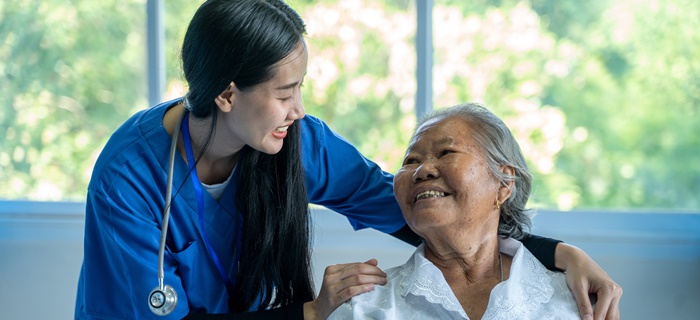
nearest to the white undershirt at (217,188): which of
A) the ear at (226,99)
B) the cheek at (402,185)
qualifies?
the ear at (226,99)

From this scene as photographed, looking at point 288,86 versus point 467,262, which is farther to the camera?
point 467,262

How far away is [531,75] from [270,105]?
1375 mm

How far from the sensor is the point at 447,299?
A: 61.9 inches

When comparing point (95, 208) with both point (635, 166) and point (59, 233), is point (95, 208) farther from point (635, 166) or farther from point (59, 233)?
point (635, 166)

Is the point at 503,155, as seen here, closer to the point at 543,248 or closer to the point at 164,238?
the point at 543,248

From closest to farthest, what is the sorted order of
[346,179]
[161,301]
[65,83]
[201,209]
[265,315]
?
[161,301], [265,315], [201,209], [346,179], [65,83]

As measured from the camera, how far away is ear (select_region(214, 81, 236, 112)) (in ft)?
5.13

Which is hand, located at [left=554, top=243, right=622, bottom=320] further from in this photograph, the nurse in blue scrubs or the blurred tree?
the blurred tree

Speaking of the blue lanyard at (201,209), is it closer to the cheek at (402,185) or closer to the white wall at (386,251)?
the cheek at (402,185)

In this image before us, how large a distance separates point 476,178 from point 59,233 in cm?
189

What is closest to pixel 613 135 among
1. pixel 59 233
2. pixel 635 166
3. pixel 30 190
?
pixel 635 166

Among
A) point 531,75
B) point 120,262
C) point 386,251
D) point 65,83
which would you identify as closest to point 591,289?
point 120,262

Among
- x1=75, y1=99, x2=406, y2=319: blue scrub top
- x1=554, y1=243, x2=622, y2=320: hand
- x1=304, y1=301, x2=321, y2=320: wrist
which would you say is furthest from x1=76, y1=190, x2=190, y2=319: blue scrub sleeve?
x1=554, y1=243, x2=622, y2=320: hand

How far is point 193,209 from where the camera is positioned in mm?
1728
